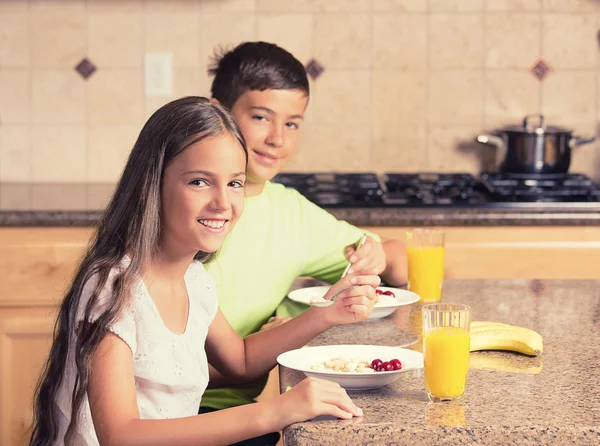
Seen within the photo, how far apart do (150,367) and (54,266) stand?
1.29 meters

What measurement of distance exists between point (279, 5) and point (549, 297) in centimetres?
170

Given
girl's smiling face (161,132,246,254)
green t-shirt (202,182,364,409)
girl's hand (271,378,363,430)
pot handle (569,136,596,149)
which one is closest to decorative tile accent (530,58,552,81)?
pot handle (569,136,596,149)

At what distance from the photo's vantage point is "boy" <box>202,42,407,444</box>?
187 centimetres

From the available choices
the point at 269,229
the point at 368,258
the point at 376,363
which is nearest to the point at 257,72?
the point at 269,229

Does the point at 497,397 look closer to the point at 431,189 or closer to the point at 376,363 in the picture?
the point at 376,363

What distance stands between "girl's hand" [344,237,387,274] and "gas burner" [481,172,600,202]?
37.6 inches

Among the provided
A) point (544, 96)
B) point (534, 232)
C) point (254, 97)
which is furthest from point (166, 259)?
point (544, 96)

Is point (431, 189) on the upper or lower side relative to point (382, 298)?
upper

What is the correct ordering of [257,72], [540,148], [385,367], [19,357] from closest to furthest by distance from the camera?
[385,367] → [257,72] → [19,357] → [540,148]

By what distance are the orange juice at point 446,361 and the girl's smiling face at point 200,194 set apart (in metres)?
0.37

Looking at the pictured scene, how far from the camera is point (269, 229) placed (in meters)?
1.97

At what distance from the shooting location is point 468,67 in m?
3.17

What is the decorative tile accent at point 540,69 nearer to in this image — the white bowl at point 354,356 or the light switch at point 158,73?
the light switch at point 158,73

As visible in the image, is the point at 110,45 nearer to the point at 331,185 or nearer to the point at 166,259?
the point at 331,185
